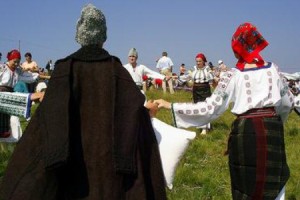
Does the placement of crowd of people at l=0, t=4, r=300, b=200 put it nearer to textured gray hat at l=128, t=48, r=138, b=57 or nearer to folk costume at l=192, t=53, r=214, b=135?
textured gray hat at l=128, t=48, r=138, b=57

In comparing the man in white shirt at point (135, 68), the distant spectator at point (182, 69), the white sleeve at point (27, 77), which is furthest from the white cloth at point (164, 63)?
the white sleeve at point (27, 77)

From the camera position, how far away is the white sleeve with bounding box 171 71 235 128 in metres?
3.60

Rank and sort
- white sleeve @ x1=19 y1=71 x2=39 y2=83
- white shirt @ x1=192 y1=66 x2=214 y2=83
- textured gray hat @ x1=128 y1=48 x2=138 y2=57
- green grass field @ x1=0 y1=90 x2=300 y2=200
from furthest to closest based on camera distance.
A: white shirt @ x1=192 y1=66 x2=214 y2=83 < textured gray hat @ x1=128 y1=48 x2=138 y2=57 < white sleeve @ x1=19 y1=71 x2=39 y2=83 < green grass field @ x1=0 y1=90 x2=300 y2=200

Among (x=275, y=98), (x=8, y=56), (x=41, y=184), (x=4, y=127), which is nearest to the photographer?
(x=41, y=184)

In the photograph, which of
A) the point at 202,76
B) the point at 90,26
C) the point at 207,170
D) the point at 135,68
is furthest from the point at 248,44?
the point at 202,76

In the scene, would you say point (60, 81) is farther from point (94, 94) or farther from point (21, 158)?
point (21, 158)

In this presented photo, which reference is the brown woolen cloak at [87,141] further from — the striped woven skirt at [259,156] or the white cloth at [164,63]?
the white cloth at [164,63]

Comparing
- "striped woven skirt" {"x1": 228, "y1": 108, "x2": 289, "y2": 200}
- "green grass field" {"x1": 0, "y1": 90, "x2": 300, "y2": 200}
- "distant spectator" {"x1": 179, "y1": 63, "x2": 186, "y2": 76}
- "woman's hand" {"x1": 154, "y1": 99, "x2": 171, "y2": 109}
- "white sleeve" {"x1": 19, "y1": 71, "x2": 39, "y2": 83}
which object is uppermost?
"distant spectator" {"x1": 179, "y1": 63, "x2": 186, "y2": 76}

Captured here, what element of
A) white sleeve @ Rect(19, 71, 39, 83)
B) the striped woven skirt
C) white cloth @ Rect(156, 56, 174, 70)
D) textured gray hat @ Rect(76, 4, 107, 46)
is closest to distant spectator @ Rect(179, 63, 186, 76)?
white cloth @ Rect(156, 56, 174, 70)

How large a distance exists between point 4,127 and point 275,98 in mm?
4984

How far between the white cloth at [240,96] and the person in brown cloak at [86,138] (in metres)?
1.02

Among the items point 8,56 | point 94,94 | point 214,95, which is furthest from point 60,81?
point 8,56

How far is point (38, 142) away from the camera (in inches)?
104

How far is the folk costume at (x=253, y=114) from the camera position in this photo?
3.53 meters
